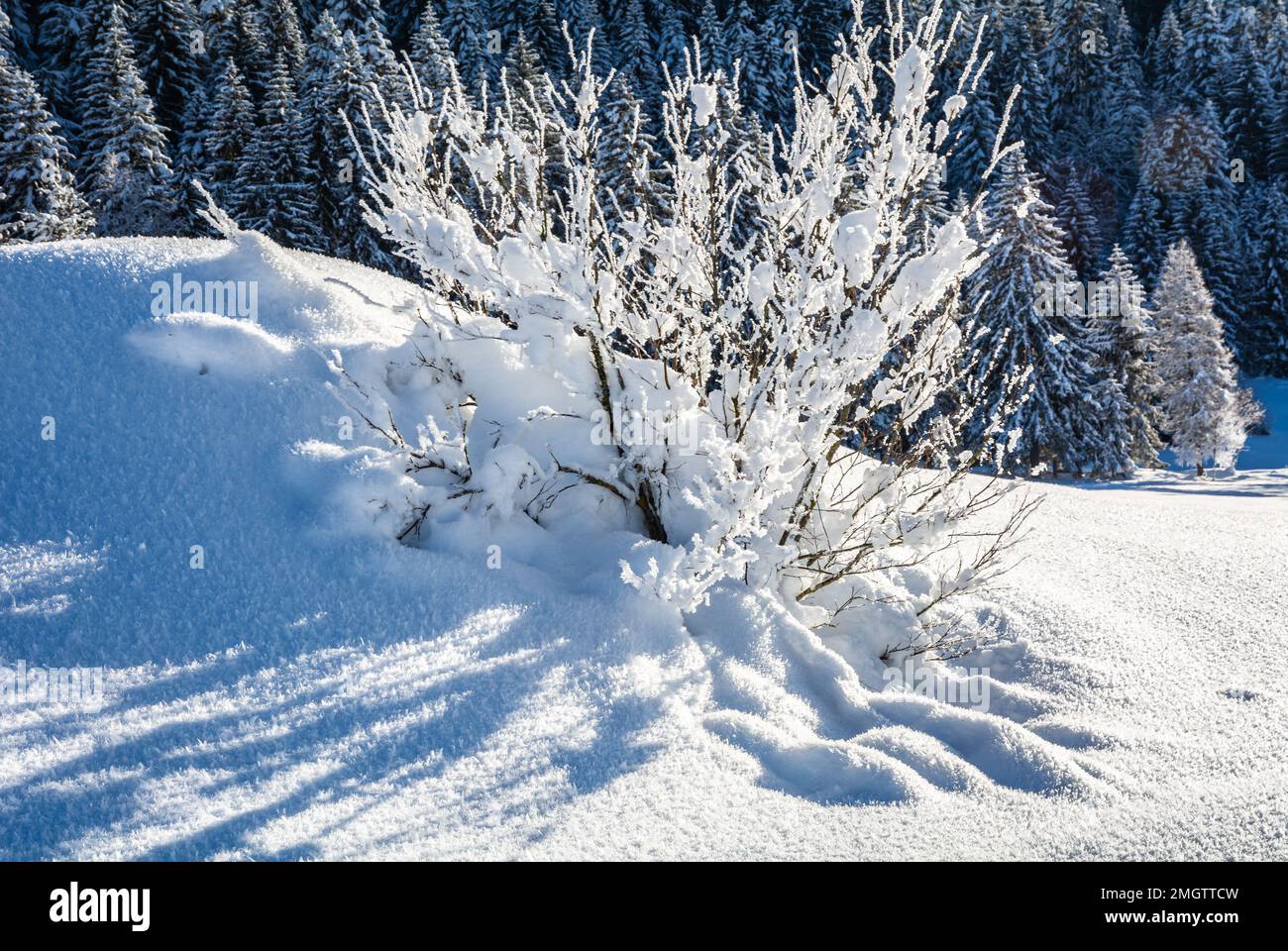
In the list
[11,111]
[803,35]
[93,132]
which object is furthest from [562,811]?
[803,35]

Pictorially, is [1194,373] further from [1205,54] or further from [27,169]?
[27,169]

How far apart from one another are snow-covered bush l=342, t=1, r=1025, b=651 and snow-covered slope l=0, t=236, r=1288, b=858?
0.37 meters

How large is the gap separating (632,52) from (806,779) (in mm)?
47307

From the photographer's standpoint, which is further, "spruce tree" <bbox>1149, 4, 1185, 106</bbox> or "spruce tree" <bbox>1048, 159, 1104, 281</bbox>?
"spruce tree" <bbox>1149, 4, 1185, 106</bbox>

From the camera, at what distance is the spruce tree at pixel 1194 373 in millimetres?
31750

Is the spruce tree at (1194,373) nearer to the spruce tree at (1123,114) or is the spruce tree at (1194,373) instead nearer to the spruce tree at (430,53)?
the spruce tree at (1123,114)

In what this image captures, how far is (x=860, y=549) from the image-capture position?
190 inches

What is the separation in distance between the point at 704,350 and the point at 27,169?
26190 millimetres

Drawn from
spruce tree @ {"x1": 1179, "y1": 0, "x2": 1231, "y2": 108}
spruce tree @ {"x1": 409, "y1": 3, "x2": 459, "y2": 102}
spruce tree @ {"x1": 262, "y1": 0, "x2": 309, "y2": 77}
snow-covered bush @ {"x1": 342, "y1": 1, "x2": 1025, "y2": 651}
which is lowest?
snow-covered bush @ {"x1": 342, "y1": 1, "x2": 1025, "y2": 651}

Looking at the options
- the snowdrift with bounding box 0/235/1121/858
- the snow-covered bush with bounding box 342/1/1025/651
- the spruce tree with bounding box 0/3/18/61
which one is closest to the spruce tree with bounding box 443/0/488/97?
the spruce tree with bounding box 0/3/18/61

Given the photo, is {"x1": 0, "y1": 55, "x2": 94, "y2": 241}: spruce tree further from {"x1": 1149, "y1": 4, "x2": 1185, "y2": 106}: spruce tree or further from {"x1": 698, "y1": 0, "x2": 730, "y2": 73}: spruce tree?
{"x1": 1149, "y1": 4, "x2": 1185, "y2": 106}: spruce tree

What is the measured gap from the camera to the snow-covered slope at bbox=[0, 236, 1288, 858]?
3004mm

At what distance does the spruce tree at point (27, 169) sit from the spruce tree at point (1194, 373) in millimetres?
35985

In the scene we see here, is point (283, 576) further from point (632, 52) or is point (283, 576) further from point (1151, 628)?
point (632, 52)
